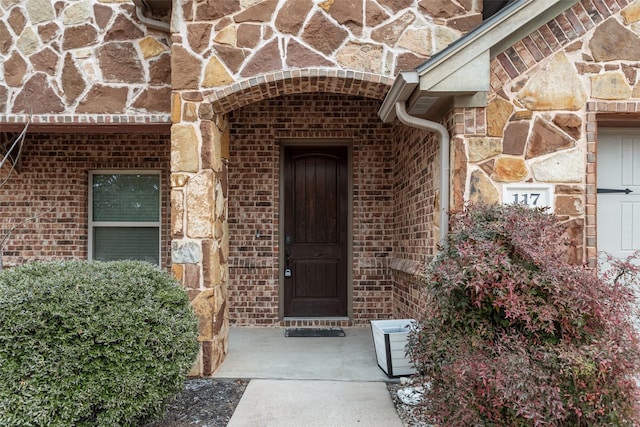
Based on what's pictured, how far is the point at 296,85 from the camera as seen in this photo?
4.27 m

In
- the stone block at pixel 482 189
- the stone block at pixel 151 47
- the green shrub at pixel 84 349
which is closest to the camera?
the green shrub at pixel 84 349

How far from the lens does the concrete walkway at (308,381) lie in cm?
325

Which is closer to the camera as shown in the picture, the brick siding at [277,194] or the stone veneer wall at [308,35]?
the stone veneer wall at [308,35]

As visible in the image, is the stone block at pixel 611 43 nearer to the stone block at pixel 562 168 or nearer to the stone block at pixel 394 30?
the stone block at pixel 562 168

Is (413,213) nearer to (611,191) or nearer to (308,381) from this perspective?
(611,191)

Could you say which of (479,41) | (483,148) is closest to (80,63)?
(479,41)

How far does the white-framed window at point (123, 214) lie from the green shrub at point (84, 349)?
3149 millimetres

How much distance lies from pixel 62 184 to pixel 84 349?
14.0ft

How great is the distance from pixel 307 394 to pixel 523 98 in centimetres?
315

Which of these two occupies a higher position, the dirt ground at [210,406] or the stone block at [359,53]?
the stone block at [359,53]

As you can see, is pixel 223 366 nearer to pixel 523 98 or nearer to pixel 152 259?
pixel 152 259

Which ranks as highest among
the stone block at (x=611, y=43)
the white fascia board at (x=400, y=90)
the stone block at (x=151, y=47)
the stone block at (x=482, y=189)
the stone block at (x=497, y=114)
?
the stone block at (x=151, y=47)

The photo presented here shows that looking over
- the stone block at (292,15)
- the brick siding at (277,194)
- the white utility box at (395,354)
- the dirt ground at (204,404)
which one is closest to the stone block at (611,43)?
the stone block at (292,15)

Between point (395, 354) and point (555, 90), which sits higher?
point (555, 90)
